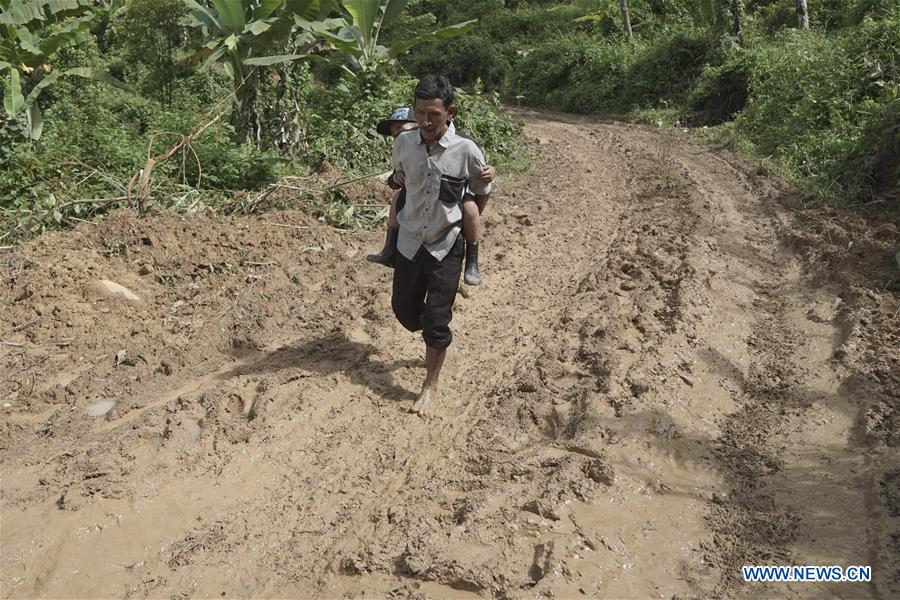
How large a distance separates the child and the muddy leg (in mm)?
442

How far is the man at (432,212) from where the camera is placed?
11.9 feet

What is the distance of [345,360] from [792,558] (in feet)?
9.06

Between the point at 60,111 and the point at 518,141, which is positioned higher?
the point at 60,111

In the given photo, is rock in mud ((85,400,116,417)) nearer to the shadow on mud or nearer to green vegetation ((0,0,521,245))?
the shadow on mud

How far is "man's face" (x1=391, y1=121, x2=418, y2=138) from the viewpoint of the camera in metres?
4.13

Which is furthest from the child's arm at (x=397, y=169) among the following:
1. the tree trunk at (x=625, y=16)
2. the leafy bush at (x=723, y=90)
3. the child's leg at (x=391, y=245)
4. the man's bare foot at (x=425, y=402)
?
the tree trunk at (x=625, y=16)

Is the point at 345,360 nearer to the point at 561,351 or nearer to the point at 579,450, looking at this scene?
the point at 561,351

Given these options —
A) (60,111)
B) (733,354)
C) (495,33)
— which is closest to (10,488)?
(733,354)

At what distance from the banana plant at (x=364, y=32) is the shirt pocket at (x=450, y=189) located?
4.55m

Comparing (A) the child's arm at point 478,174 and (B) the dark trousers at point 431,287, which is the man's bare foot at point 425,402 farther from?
(A) the child's arm at point 478,174

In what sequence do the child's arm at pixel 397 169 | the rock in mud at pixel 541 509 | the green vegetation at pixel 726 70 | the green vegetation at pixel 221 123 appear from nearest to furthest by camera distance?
the rock in mud at pixel 541 509, the child's arm at pixel 397 169, the green vegetation at pixel 221 123, the green vegetation at pixel 726 70

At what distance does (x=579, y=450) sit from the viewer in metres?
3.46

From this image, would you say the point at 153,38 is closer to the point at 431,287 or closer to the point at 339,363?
the point at 339,363

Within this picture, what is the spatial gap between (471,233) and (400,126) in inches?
32.8
